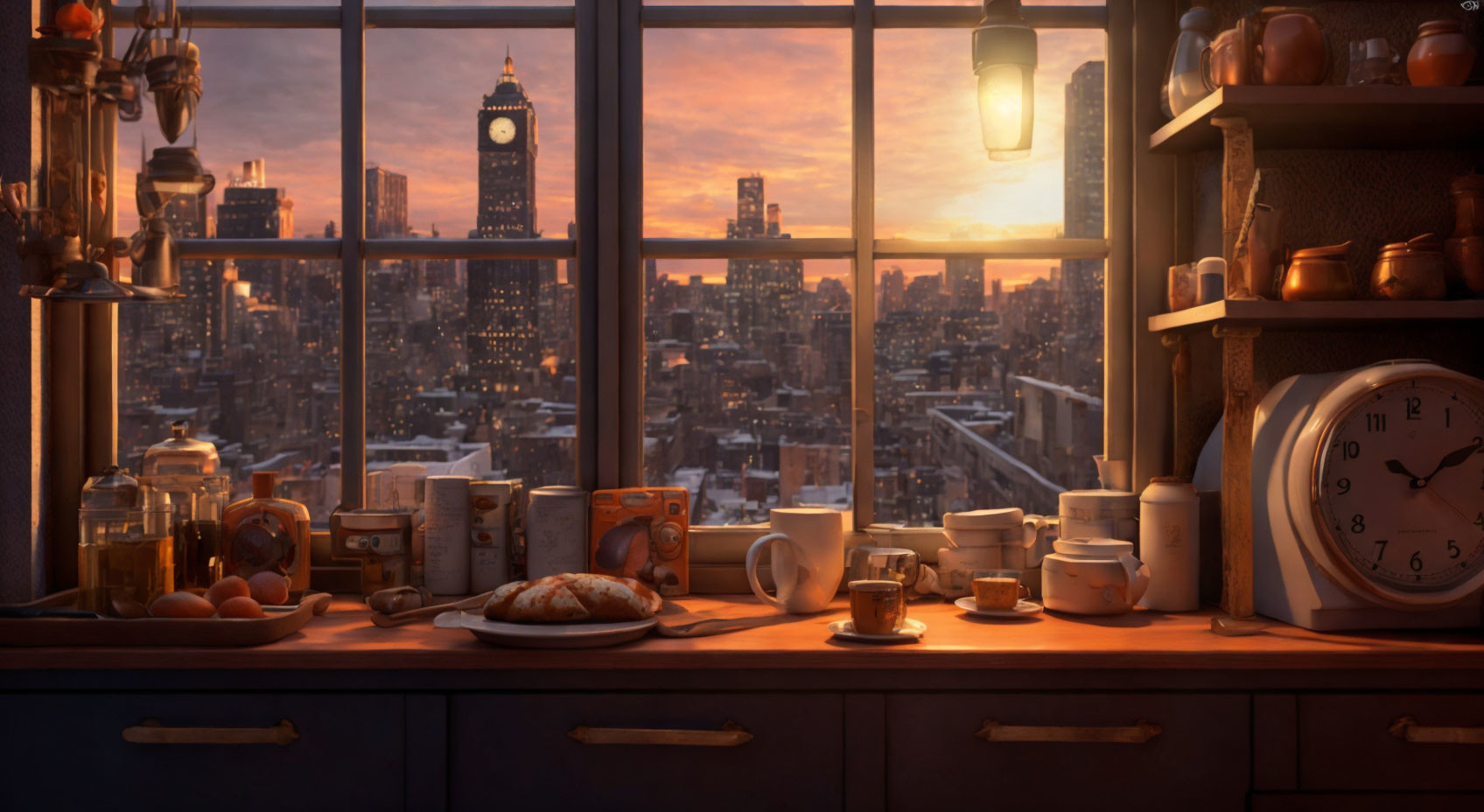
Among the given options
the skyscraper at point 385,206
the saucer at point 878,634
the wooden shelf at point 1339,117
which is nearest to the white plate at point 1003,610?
the saucer at point 878,634

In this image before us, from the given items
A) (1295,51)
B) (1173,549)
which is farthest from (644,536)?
(1295,51)

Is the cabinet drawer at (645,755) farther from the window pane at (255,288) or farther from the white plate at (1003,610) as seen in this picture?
the window pane at (255,288)

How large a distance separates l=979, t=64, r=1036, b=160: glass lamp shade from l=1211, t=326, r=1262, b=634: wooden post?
534 mm

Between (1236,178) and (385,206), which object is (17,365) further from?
(1236,178)

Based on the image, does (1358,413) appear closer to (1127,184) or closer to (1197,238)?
(1197,238)

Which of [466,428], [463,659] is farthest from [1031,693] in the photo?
[466,428]

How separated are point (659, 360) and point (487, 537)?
55 cm

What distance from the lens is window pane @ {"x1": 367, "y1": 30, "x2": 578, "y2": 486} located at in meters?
2.18

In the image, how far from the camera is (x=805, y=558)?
183 cm

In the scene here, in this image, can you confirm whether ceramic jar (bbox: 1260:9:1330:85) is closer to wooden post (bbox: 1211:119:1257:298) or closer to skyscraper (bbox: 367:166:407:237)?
wooden post (bbox: 1211:119:1257:298)

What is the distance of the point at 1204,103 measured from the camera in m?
1.80

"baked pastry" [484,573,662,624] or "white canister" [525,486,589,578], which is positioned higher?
"white canister" [525,486,589,578]

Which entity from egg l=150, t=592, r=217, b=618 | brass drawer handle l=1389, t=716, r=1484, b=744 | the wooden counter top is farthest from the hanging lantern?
egg l=150, t=592, r=217, b=618

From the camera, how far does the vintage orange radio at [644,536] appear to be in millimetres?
1998
